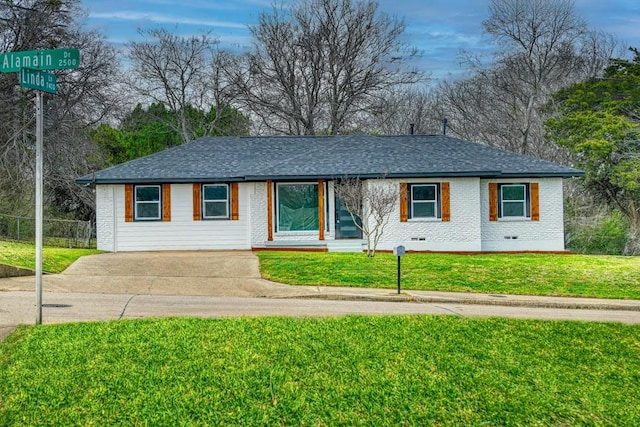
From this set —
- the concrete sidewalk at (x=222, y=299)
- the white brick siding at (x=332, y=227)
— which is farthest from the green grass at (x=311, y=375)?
the white brick siding at (x=332, y=227)

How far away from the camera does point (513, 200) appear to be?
24219mm

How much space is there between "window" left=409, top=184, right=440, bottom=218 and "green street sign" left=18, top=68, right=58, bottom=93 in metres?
16.8

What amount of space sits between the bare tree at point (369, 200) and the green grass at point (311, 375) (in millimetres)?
11547

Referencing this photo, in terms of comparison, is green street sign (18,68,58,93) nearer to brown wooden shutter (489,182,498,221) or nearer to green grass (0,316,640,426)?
green grass (0,316,640,426)

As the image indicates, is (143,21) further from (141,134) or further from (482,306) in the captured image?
(482,306)

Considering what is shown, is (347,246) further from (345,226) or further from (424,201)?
(424,201)

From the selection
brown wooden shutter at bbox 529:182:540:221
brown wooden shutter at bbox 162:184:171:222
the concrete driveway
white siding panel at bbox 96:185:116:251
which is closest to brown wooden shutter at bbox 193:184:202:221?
brown wooden shutter at bbox 162:184:171:222

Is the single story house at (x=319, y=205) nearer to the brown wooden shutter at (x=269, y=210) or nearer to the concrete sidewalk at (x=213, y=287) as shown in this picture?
the brown wooden shutter at (x=269, y=210)

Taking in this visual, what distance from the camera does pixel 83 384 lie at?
600cm

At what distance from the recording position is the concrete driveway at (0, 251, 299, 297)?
13461 millimetres

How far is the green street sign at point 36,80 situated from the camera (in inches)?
298

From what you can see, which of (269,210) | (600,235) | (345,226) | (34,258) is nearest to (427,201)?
(345,226)

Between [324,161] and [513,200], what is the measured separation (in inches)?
301

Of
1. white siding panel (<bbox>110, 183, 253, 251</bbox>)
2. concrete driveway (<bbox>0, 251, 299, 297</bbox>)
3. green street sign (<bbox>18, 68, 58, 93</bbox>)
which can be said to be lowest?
concrete driveway (<bbox>0, 251, 299, 297</bbox>)
